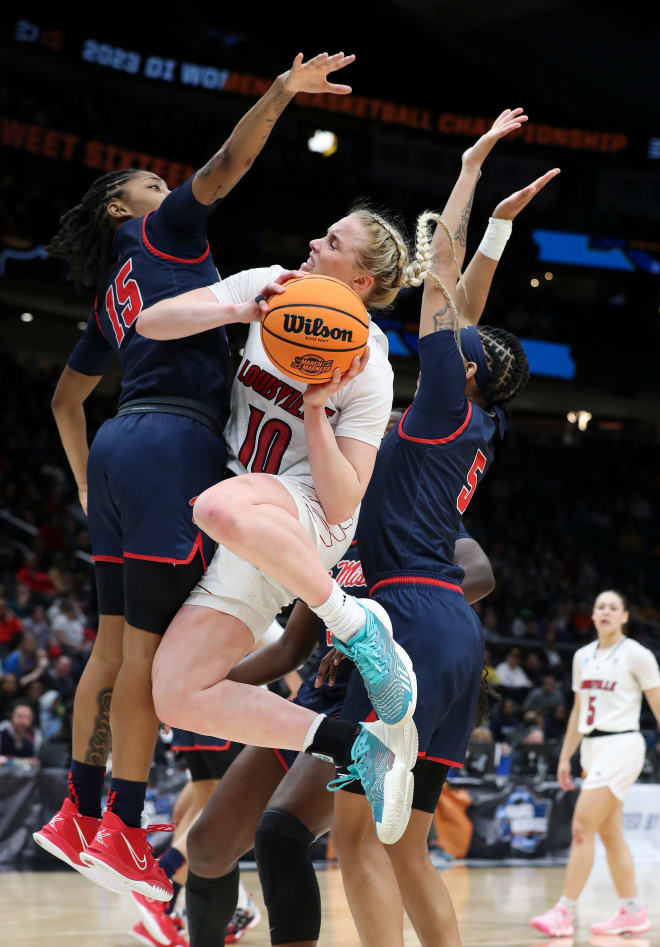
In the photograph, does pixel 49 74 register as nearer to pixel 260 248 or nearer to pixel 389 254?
pixel 260 248

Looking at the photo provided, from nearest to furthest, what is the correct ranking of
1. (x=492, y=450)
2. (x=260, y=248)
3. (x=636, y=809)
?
(x=492, y=450) → (x=636, y=809) → (x=260, y=248)

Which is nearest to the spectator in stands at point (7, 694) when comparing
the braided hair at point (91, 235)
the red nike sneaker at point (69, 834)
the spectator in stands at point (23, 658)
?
the spectator in stands at point (23, 658)

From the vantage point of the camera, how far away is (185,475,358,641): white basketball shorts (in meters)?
3.61

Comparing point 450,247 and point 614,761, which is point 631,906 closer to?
point 614,761

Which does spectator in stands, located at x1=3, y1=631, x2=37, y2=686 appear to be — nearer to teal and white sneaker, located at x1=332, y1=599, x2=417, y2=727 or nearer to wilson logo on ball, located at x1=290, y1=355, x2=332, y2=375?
teal and white sneaker, located at x1=332, y1=599, x2=417, y2=727

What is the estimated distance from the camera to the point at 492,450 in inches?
169

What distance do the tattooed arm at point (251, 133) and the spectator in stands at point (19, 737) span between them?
24.9 feet

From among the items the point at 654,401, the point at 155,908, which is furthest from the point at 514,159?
the point at 155,908

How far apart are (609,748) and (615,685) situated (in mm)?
476

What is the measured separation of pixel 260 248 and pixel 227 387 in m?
18.9

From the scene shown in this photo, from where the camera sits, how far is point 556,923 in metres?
7.71

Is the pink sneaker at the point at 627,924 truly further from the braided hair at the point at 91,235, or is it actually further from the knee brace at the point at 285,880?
the braided hair at the point at 91,235

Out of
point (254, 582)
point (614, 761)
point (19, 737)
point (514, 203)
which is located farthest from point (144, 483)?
point (19, 737)

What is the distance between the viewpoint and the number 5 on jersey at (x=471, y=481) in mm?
4109
